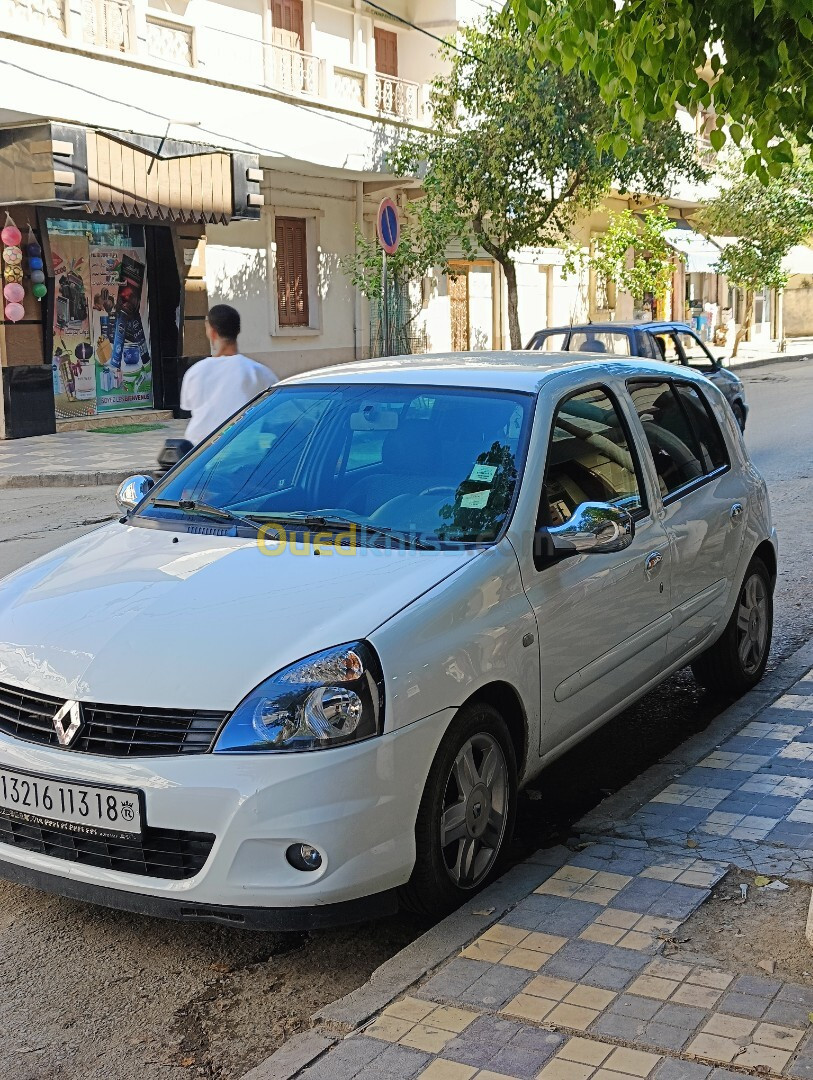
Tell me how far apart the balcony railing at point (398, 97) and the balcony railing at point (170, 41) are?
5.46 metres

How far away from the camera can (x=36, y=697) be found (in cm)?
361

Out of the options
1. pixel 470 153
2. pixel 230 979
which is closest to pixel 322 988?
pixel 230 979

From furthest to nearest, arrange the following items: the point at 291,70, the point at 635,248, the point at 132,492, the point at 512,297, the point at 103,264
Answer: the point at 635,248, the point at 512,297, the point at 291,70, the point at 103,264, the point at 132,492

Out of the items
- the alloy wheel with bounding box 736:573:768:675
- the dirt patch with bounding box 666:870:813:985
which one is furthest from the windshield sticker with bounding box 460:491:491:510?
the alloy wheel with bounding box 736:573:768:675

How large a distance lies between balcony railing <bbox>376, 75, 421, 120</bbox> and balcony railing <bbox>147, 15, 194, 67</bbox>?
546cm

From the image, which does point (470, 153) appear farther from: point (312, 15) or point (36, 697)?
point (36, 697)

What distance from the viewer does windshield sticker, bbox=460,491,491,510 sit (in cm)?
432

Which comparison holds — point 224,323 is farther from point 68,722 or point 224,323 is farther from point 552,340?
point 552,340

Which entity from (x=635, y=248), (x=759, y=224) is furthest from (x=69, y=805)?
(x=759, y=224)

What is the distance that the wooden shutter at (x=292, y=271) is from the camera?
24766 mm

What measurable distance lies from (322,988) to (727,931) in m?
1.12

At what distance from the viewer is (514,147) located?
2189cm

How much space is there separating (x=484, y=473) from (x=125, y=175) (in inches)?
595

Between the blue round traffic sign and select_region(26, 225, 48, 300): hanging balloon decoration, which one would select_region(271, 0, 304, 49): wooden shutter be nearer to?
select_region(26, 225, 48, 300): hanging balloon decoration
